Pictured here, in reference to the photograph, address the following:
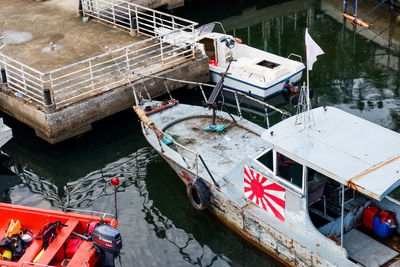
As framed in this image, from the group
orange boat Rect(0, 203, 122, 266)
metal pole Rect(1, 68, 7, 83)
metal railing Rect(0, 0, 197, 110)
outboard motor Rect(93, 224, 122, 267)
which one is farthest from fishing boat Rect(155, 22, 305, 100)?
outboard motor Rect(93, 224, 122, 267)

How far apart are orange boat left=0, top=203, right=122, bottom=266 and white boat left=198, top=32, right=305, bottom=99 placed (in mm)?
8535

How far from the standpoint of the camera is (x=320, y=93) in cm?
2180

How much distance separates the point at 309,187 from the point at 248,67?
30.7 ft

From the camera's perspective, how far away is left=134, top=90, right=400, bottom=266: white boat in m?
12.1

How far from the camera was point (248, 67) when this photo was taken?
21.7m

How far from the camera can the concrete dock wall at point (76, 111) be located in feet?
60.6

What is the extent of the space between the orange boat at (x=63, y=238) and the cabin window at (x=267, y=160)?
3.53 m

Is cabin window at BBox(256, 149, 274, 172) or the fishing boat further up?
cabin window at BBox(256, 149, 274, 172)

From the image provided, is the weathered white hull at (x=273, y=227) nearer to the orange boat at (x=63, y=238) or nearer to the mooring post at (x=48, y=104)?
the orange boat at (x=63, y=238)

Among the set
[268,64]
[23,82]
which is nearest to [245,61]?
[268,64]

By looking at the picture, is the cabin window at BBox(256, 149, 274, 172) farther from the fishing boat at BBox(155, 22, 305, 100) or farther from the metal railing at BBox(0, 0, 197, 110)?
the fishing boat at BBox(155, 22, 305, 100)

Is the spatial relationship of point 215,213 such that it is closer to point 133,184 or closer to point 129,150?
point 133,184

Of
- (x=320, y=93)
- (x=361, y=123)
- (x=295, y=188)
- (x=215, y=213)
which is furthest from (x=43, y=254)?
(x=320, y=93)

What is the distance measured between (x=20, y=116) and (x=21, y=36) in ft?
18.9
